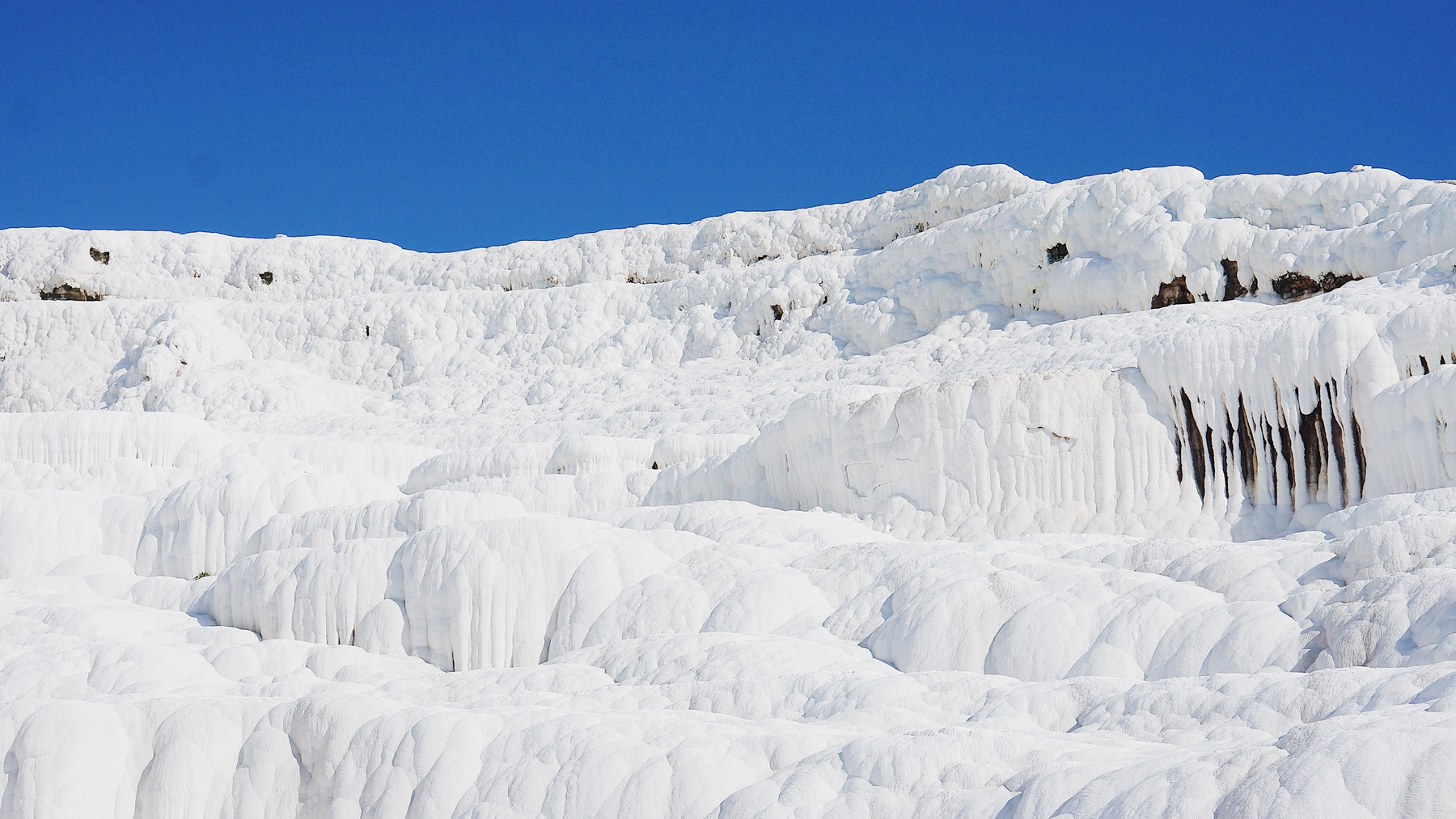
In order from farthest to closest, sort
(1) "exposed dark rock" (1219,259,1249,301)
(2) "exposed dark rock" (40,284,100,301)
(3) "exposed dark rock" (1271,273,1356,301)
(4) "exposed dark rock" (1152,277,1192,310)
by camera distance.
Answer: (2) "exposed dark rock" (40,284,100,301) < (4) "exposed dark rock" (1152,277,1192,310) < (1) "exposed dark rock" (1219,259,1249,301) < (3) "exposed dark rock" (1271,273,1356,301)

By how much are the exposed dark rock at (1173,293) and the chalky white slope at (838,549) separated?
3.9 inches

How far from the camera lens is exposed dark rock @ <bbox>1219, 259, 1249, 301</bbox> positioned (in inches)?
991

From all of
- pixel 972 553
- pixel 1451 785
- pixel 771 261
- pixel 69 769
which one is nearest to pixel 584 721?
pixel 69 769

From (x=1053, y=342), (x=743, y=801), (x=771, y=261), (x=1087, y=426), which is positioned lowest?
(x=743, y=801)

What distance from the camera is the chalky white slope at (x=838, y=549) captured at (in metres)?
6.07

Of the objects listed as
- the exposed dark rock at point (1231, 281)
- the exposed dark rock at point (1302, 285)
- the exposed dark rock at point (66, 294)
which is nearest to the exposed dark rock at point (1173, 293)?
the exposed dark rock at point (1231, 281)

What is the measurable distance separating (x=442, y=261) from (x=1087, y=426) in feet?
104

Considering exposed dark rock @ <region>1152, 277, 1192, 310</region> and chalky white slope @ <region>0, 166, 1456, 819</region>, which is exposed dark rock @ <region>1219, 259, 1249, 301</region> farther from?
exposed dark rock @ <region>1152, 277, 1192, 310</region>

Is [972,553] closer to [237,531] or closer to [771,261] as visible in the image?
[237,531]

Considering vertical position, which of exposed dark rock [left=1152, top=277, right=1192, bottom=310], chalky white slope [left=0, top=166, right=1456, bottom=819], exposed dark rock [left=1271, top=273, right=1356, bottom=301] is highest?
exposed dark rock [left=1152, top=277, right=1192, bottom=310]

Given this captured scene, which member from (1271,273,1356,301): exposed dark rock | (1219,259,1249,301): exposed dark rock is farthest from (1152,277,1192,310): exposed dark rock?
(1271,273,1356,301): exposed dark rock

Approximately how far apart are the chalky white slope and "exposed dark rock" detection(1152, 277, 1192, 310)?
0.10 meters

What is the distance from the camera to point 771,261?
3678 centimetres

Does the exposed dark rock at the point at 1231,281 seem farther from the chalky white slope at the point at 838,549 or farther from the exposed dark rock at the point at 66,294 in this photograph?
the exposed dark rock at the point at 66,294
